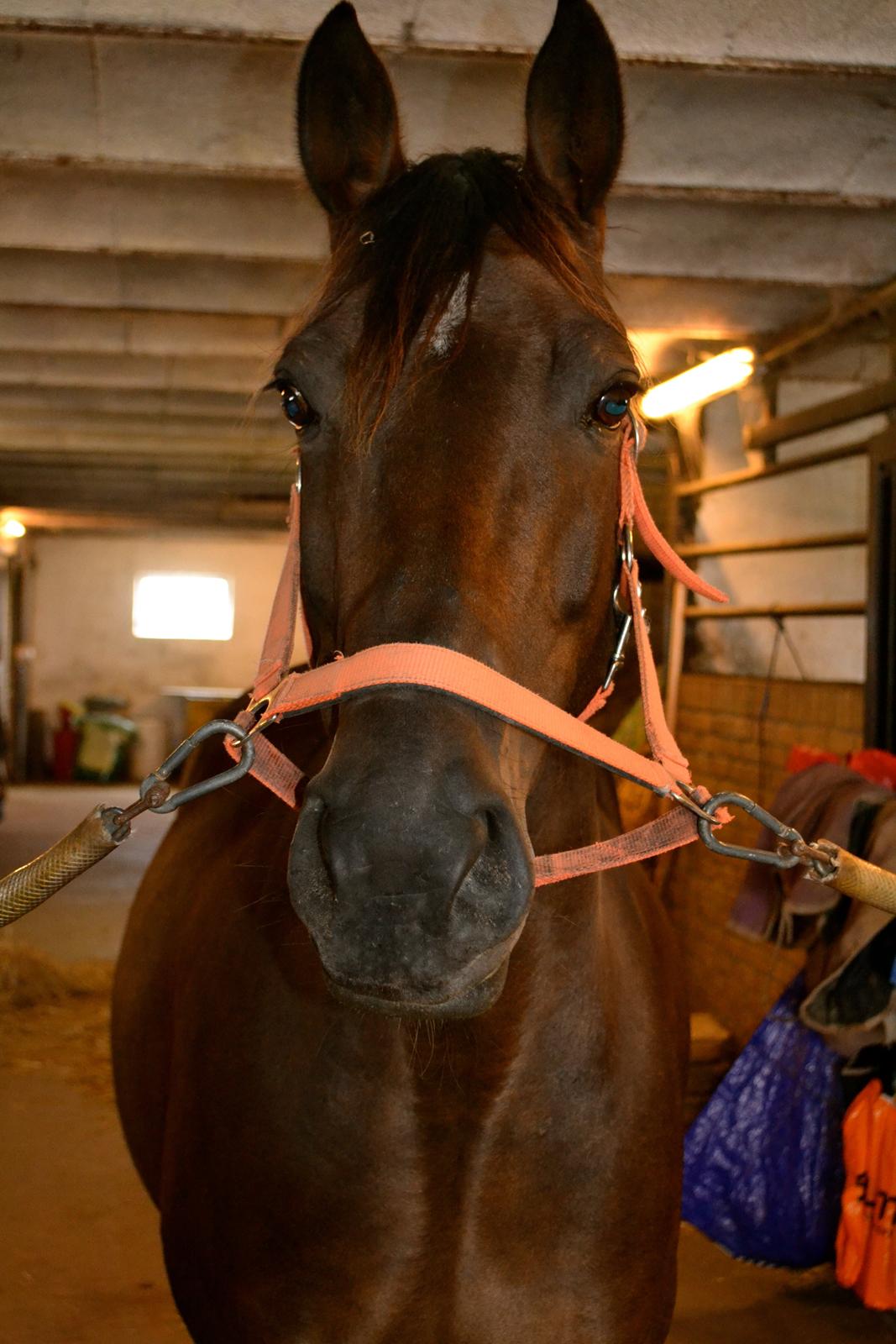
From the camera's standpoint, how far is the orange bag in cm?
296

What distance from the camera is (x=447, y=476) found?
1415mm

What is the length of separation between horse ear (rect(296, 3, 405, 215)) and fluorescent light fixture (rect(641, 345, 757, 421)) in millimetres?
2991

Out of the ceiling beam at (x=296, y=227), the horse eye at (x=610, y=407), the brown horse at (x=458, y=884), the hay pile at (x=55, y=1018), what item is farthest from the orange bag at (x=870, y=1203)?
the hay pile at (x=55, y=1018)

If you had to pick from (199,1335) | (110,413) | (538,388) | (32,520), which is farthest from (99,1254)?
(32,520)

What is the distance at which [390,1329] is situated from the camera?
1580 millimetres

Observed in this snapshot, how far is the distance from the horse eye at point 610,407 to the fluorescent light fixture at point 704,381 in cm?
324

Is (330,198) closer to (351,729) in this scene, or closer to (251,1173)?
(351,729)

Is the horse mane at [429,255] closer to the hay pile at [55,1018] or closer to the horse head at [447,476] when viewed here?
the horse head at [447,476]

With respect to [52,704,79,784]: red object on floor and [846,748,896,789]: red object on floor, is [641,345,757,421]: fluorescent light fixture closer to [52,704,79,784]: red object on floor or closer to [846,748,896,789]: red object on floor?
[846,748,896,789]: red object on floor

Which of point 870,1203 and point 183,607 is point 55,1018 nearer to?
point 870,1203

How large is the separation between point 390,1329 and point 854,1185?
191 cm

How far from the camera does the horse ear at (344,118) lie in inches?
72.3

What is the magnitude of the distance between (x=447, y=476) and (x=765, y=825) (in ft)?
1.87

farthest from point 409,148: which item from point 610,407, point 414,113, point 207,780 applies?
point 207,780
